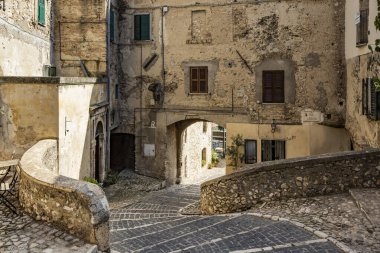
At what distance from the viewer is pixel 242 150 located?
1777 centimetres

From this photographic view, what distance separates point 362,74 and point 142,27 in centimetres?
985

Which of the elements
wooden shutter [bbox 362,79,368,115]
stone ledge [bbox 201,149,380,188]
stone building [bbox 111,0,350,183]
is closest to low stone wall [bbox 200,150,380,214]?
stone ledge [bbox 201,149,380,188]

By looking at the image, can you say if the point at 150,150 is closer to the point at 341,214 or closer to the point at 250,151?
the point at 250,151

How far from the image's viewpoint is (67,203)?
6.57 metres

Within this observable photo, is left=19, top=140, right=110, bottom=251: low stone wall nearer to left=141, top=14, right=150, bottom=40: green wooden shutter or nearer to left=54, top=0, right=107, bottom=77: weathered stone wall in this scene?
left=54, top=0, right=107, bottom=77: weathered stone wall

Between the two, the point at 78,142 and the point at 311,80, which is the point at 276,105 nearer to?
the point at 311,80

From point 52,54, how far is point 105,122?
11.7 ft

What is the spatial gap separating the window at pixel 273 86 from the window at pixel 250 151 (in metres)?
1.89

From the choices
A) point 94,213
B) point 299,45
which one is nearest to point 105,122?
point 299,45

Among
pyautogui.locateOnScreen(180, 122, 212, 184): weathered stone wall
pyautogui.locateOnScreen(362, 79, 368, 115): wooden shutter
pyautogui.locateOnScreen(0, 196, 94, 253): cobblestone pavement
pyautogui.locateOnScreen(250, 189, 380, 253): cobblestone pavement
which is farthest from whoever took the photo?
pyautogui.locateOnScreen(180, 122, 212, 184): weathered stone wall

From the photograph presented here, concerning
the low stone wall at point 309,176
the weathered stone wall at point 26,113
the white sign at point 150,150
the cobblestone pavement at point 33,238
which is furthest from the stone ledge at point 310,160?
the white sign at point 150,150

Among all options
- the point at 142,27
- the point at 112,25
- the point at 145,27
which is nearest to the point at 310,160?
the point at 145,27

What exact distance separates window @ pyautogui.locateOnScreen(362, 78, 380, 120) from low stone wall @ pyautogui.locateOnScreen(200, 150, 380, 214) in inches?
116

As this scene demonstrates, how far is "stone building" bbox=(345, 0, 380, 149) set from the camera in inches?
487
